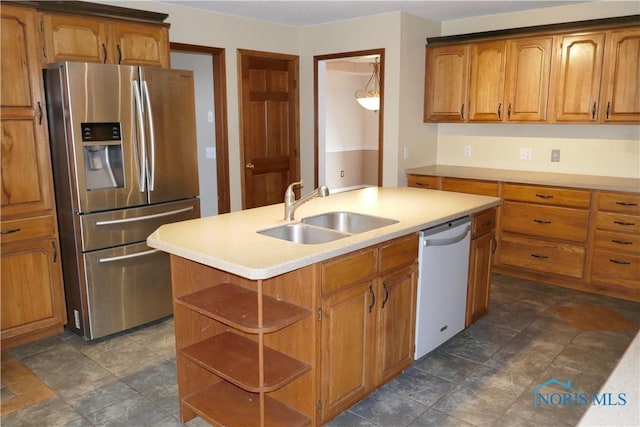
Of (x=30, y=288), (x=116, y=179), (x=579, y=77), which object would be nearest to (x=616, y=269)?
(x=579, y=77)

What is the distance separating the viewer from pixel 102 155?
326cm

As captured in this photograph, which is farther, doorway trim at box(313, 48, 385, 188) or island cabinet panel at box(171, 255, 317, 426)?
doorway trim at box(313, 48, 385, 188)

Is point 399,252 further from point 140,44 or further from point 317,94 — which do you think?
point 317,94

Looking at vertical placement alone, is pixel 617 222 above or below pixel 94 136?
below

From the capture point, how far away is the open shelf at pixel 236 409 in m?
2.26

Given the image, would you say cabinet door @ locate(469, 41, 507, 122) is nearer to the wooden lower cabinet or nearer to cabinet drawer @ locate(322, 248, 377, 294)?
the wooden lower cabinet

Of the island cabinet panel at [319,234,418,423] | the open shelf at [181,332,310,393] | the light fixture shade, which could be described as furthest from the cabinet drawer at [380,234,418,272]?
the light fixture shade

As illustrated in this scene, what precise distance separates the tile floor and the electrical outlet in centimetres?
165

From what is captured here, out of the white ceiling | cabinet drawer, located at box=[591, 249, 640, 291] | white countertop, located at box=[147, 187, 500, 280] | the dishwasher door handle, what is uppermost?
the white ceiling

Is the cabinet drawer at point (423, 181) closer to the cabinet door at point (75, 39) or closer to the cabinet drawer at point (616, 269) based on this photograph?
the cabinet drawer at point (616, 269)

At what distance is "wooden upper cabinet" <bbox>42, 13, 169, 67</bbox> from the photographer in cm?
316

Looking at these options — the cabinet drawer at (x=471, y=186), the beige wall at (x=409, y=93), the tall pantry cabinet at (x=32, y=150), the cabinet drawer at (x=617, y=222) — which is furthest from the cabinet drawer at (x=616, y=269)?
the tall pantry cabinet at (x=32, y=150)

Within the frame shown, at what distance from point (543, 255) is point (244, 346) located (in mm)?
3023

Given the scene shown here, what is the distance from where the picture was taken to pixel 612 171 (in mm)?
4418
